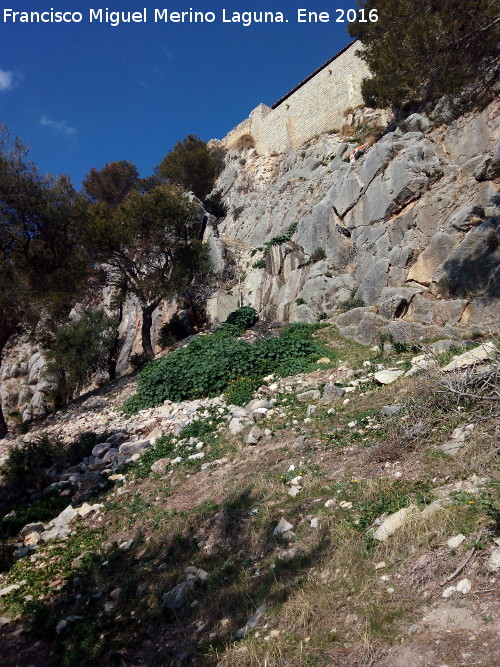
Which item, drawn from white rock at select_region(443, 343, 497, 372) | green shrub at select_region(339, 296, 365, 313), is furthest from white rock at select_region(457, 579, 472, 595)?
green shrub at select_region(339, 296, 365, 313)

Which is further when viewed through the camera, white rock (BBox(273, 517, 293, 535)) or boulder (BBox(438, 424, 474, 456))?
boulder (BBox(438, 424, 474, 456))

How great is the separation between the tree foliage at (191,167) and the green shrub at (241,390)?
27836 millimetres

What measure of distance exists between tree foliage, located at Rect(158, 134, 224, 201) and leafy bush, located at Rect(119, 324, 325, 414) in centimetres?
2597

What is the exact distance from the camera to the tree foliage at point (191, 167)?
33.7 m

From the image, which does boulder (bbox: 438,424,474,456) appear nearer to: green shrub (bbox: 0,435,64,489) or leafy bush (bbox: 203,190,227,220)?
green shrub (bbox: 0,435,64,489)

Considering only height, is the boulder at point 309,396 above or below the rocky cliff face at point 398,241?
below

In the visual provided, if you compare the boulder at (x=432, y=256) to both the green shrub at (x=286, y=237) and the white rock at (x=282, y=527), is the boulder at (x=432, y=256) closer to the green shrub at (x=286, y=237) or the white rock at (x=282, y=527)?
the green shrub at (x=286, y=237)

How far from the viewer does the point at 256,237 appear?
2509cm

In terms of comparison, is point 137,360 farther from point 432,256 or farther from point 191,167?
point 191,167

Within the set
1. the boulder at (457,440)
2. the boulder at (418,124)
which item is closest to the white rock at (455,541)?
the boulder at (457,440)

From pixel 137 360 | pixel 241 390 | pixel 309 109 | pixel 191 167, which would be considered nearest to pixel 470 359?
pixel 241 390

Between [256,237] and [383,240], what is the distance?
11.2 m

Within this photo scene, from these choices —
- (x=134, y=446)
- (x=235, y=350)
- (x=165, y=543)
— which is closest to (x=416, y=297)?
(x=235, y=350)

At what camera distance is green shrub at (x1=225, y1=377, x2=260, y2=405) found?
29.5 feet
